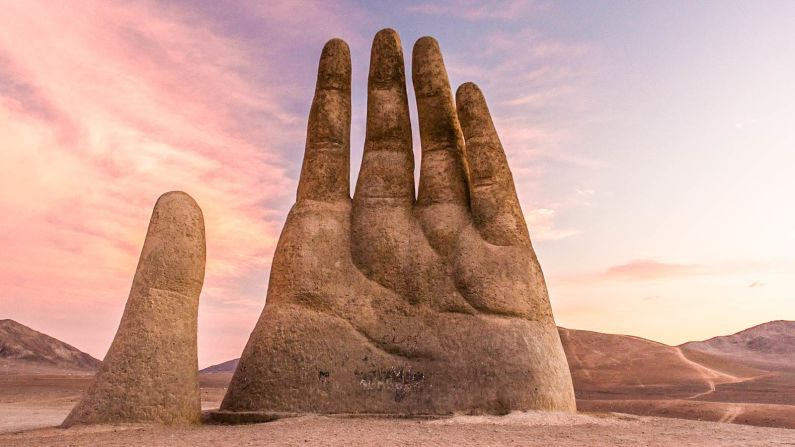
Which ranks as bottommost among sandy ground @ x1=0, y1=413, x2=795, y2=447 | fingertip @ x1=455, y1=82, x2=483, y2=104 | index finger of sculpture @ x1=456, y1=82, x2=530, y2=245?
sandy ground @ x1=0, y1=413, x2=795, y2=447

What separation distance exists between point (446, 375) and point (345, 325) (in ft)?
7.67

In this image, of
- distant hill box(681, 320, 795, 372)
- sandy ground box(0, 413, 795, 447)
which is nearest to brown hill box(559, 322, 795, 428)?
sandy ground box(0, 413, 795, 447)

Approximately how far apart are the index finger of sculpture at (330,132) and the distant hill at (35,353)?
7926 centimetres

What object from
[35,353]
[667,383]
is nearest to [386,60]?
Result: [667,383]

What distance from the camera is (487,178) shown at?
599 inches

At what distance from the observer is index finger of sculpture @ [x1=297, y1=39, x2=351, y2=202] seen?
15742 millimetres

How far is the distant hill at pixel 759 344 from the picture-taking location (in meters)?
95.8

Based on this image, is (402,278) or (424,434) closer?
(424,434)

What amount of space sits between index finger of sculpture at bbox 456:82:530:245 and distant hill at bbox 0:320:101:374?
81.7 meters

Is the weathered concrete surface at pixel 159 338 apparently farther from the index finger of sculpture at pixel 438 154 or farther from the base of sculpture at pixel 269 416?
the index finger of sculpture at pixel 438 154

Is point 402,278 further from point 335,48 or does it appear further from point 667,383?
point 667,383

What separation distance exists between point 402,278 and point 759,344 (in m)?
106

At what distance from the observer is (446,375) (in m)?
13.4

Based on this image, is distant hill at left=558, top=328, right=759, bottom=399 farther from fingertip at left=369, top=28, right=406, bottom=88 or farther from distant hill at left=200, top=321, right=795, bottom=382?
fingertip at left=369, top=28, right=406, bottom=88
